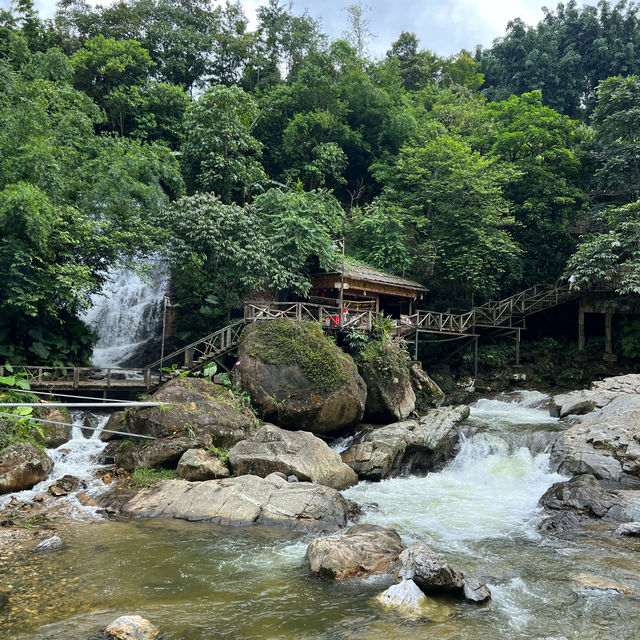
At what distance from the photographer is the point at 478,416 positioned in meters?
17.1

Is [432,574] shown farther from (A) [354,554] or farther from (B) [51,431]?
(B) [51,431]

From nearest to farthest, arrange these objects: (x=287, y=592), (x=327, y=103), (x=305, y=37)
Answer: (x=287, y=592), (x=327, y=103), (x=305, y=37)

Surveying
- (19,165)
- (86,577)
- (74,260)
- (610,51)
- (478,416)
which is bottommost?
(86,577)

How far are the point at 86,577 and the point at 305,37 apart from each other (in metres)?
33.4

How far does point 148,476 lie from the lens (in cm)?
1141

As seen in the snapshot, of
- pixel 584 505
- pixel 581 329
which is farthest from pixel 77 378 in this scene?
pixel 581 329

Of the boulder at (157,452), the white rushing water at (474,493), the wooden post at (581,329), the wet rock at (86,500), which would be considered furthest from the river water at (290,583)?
the wooden post at (581,329)

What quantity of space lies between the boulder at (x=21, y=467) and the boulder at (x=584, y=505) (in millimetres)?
10200

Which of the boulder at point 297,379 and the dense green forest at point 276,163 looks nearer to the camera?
the boulder at point 297,379

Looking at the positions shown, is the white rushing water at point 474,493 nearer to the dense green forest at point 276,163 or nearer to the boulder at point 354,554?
the boulder at point 354,554

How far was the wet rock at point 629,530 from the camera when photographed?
917 cm

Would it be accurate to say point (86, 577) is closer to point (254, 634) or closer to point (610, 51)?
point (254, 634)

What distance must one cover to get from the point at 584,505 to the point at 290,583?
6.44 m

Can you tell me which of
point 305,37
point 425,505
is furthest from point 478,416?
point 305,37
